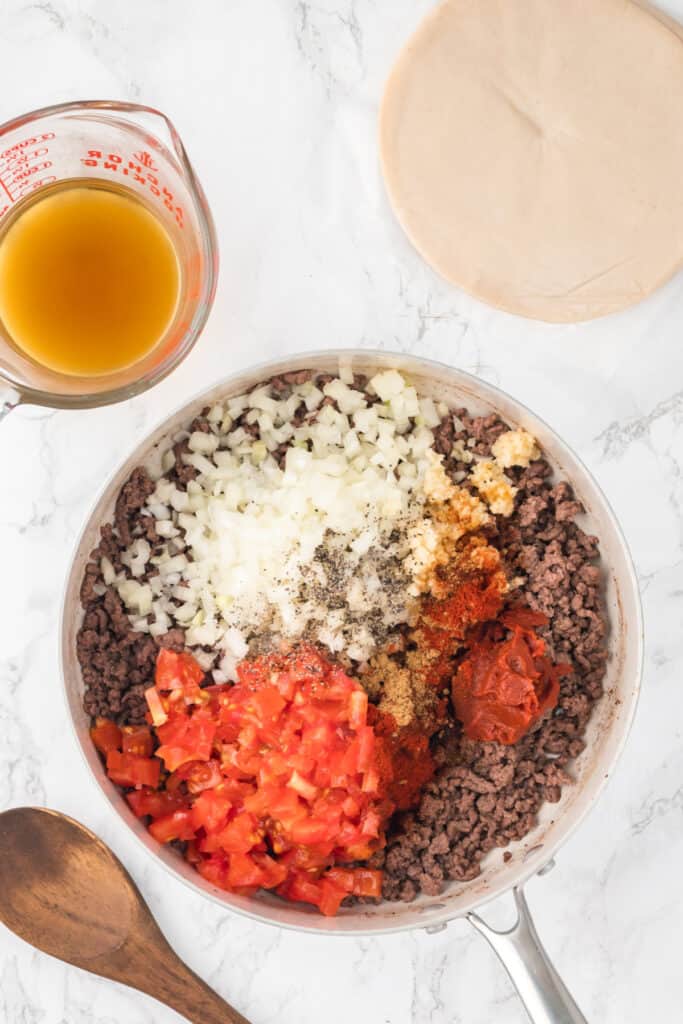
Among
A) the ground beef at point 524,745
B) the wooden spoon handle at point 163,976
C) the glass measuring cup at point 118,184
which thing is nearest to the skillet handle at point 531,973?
the ground beef at point 524,745

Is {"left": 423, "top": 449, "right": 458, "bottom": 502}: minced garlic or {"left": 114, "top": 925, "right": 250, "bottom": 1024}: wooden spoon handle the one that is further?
{"left": 114, "top": 925, "right": 250, "bottom": 1024}: wooden spoon handle

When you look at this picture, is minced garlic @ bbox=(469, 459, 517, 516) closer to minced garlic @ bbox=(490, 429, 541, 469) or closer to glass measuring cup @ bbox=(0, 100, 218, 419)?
minced garlic @ bbox=(490, 429, 541, 469)

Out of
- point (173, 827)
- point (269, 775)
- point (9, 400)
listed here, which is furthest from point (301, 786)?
point (9, 400)

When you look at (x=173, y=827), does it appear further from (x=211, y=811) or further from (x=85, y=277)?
(x=85, y=277)

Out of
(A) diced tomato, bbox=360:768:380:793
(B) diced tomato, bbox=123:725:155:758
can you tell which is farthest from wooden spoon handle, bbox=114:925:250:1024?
(A) diced tomato, bbox=360:768:380:793

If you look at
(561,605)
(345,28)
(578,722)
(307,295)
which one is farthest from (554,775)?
(345,28)

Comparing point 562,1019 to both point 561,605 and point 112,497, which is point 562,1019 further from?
point 112,497
